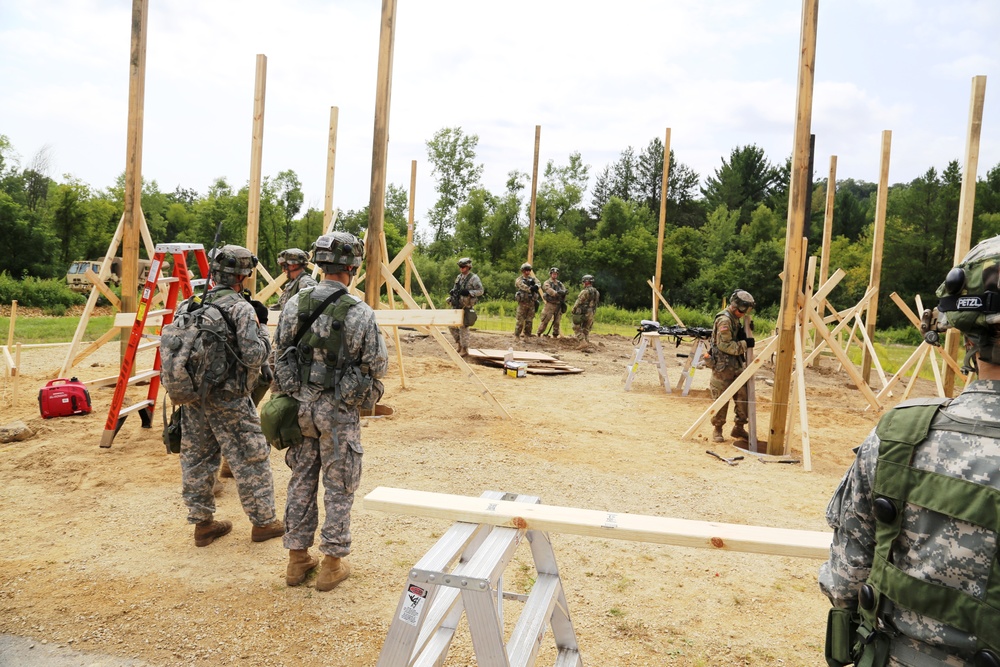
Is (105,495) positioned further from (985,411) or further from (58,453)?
(985,411)

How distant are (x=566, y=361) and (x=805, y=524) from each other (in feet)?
30.7

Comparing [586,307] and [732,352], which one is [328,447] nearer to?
[732,352]

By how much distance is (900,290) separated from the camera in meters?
29.0

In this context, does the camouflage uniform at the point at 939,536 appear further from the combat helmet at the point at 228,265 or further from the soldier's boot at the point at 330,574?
the combat helmet at the point at 228,265

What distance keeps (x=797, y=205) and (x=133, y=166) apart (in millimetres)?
7970

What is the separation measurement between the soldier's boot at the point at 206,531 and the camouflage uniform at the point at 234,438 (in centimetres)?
5

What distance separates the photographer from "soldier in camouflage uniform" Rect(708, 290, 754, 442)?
331 inches

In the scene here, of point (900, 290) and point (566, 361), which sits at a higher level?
point (900, 290)

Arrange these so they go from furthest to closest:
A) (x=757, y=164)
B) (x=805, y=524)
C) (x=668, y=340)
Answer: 1. (x=757, y=164)
2. (x=668, y=340)
3. (x=805, y=524)

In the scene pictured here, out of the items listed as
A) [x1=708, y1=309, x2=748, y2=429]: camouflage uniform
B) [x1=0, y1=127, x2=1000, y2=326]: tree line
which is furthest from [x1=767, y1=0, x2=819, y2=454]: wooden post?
[x1=0, y1=127, x2=1000, y2=326]: tree line

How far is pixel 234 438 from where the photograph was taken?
4695 mm

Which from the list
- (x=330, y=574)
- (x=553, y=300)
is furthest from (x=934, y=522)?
(x=553, y=300)

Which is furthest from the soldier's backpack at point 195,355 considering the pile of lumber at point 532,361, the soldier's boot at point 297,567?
the pile of lumber at point 532,361

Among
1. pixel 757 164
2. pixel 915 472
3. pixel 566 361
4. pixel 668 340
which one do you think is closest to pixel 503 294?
pixel 668 340
